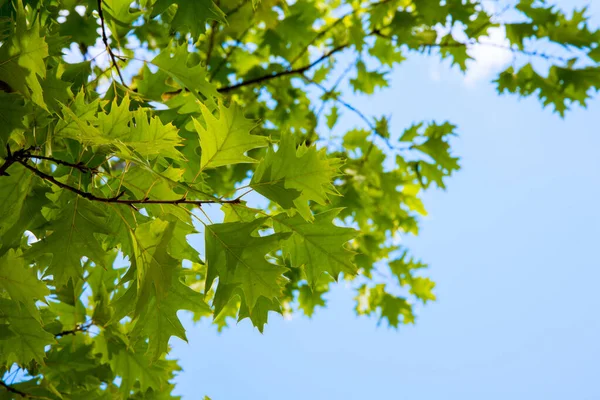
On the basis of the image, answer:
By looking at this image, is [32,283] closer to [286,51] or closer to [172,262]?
[172,262]

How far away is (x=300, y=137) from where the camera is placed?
12.8 ft

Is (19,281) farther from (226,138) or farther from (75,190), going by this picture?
(226,138)

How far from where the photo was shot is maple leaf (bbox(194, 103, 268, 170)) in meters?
1.32

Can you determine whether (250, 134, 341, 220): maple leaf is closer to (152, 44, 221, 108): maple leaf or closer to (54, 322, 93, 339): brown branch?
(152, 44, 221, 108): maple leaf

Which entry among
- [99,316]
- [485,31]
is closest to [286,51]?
[485,31]

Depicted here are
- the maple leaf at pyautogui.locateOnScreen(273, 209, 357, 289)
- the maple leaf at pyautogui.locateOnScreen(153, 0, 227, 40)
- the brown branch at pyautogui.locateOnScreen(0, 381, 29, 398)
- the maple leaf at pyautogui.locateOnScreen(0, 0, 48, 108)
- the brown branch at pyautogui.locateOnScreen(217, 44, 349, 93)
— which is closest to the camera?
the maple leaf at pyautogui.locateOnScreen(0, 0, 48, 108)

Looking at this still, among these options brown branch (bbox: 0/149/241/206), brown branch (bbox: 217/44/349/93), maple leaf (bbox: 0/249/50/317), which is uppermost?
brown branch (bbox: 217/44/349/93)

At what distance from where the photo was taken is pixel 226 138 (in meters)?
1.34

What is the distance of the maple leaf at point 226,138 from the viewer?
4.33 ft

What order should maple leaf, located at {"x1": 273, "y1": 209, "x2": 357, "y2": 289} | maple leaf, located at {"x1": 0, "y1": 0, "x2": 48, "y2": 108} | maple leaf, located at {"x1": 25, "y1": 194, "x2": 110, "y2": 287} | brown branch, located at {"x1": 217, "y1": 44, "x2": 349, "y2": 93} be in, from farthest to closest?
brown branch, located at {"x1": 217, "y1": 44, "x2": 349, "y2": 93} → maple leaf, located at {"x1": 273, "y1": 209, "x2": 357, "y2": 289} → maple leaf, located at {"x1": 25, "y1": 194, "x2": 110, "y2": 287} → maple leaf, located at {"x1": 0, "y1": 0, "x2": 48, "y2": 108}

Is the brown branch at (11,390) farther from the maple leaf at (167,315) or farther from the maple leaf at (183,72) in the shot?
the maple leaf at (183,72)

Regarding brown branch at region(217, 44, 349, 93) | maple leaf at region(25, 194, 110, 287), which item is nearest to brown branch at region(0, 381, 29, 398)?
maple leaf at region(25, 194, 110, 287)

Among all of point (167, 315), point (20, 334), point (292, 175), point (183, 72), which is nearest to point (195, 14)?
point (183, 72)

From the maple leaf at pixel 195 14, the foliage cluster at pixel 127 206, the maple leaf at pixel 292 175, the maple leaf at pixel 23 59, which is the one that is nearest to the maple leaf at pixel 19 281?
the foliage cluster at pixel 127 206
